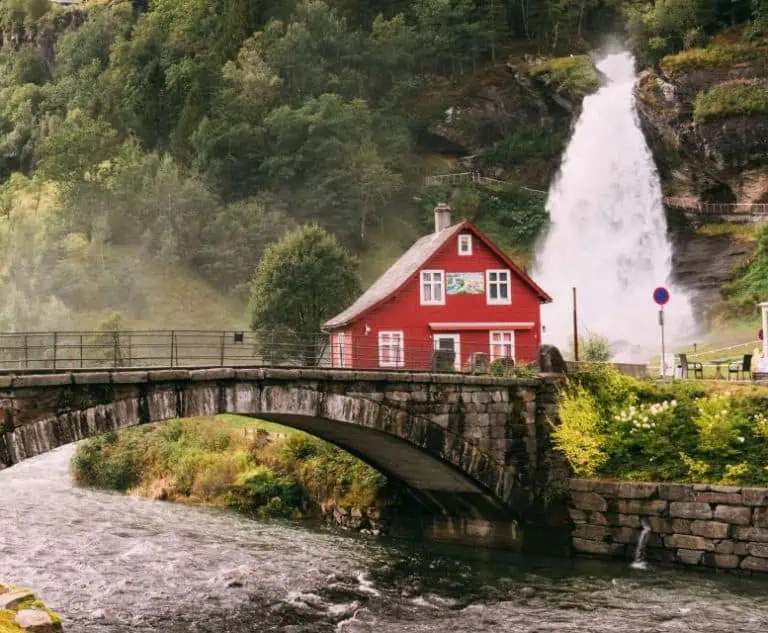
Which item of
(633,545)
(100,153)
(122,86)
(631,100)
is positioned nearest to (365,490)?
(633,545)

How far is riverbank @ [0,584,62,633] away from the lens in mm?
17031

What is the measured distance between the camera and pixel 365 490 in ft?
124

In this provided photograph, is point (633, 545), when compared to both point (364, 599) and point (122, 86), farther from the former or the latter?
point (122, 86)

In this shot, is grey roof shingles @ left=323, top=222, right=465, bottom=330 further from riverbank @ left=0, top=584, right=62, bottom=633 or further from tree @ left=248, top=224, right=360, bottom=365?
riverbank @ left=0, top=584, right=62, bottom=633

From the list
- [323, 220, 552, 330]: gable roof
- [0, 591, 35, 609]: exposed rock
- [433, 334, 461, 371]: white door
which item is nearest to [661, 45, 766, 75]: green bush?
[323, 220, 552, 330]: gable roof

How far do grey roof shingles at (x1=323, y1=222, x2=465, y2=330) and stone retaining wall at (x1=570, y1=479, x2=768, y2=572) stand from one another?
573 inches

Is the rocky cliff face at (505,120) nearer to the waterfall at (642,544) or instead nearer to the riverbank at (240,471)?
the riverbank at (240,471)

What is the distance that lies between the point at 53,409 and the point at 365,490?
15.5 meters

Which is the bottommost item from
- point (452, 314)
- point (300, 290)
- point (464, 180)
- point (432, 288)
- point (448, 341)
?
point (448, 341)

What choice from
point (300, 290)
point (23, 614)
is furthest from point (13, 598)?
point (300, 290)

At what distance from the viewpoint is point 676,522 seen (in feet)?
97.3

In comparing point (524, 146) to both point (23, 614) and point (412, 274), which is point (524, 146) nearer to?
point (412, 274)

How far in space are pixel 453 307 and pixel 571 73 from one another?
48.6m

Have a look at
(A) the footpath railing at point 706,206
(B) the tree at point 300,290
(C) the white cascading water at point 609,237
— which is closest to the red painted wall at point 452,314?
(B) the tree at point 300,290
